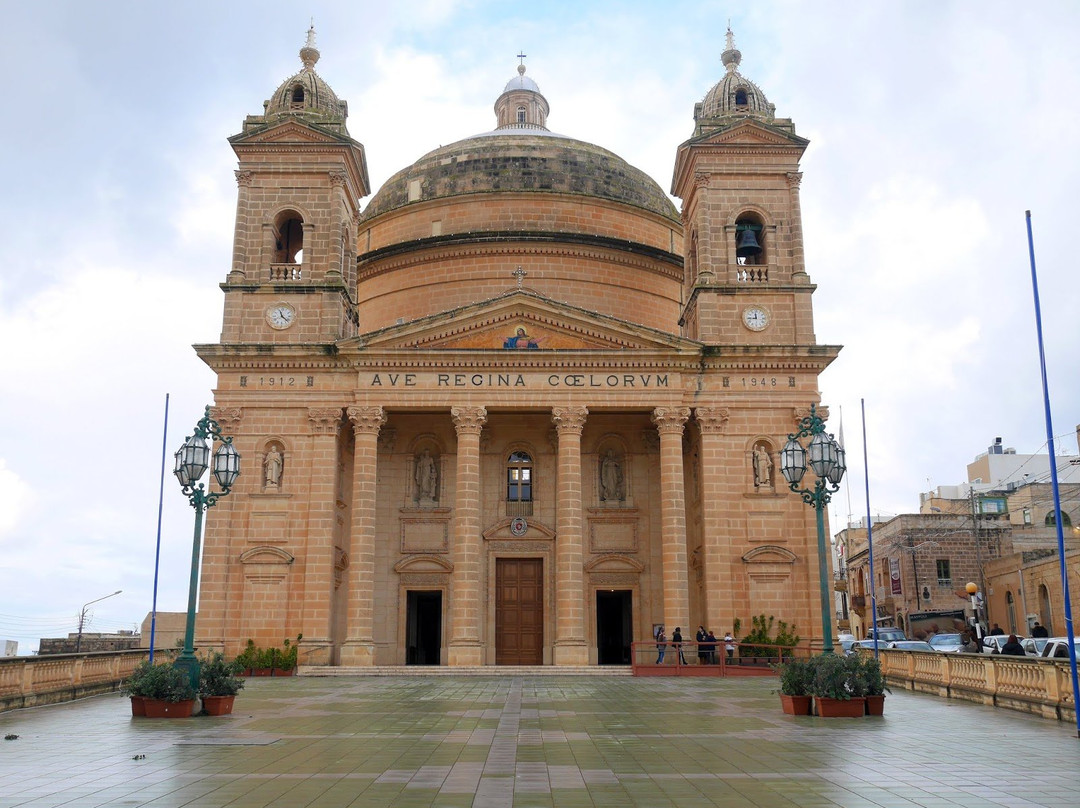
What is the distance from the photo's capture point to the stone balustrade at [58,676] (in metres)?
19.1

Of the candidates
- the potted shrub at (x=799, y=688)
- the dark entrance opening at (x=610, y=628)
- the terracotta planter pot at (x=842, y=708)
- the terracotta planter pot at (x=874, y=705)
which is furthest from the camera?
the dark entrance opening at (x=610, y=628)

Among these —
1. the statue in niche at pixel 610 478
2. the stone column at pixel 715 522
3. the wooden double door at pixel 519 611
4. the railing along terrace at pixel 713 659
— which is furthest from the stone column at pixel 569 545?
the stone column at pixel 715 522

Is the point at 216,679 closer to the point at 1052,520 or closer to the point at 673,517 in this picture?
the point at 673,517

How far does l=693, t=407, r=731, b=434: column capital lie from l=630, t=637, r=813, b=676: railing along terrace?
6.95 meters

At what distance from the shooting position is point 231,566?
32562 millimetres

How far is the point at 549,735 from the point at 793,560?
20.2 m

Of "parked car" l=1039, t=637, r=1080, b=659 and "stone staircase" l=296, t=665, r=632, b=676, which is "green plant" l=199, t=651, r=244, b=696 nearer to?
"stone staircase" l=296, t=665, r=632, b=676

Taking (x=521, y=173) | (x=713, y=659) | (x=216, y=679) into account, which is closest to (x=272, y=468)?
(x=713, y=659)

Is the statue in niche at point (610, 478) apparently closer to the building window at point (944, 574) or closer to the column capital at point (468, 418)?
the column capital at point (468, 418)

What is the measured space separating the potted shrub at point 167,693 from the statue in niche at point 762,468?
70.7 ft

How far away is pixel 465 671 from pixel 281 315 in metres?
14.0

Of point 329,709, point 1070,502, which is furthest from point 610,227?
point 1070,502

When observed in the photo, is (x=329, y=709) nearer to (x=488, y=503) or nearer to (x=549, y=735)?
(x=549, y=735)

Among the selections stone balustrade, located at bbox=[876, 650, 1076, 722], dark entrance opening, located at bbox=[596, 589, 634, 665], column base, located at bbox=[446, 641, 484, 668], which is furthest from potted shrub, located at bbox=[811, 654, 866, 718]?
dark entrance opening, located at bbox=[596, 589, 634, 665]
